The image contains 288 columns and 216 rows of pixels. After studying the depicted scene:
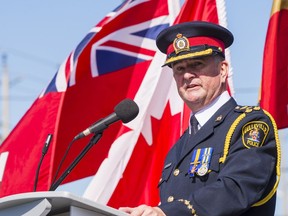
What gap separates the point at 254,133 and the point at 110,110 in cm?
377

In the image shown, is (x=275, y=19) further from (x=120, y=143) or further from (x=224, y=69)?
(x=224, y=69)

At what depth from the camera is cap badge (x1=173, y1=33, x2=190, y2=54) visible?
14.3ft

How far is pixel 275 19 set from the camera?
6.61 m

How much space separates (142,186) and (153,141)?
37 cm

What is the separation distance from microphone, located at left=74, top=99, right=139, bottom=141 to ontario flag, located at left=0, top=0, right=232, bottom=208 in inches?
100

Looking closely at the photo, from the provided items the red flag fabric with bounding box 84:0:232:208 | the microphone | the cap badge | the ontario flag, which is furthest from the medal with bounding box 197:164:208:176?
the red flag fabric with bounding box 84:0:232:208

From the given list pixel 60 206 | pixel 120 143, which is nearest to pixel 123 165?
pixel 120 143

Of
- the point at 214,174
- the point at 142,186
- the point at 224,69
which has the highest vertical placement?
the point at 224,69

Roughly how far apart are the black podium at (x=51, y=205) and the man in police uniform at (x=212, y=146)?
11.3 inches

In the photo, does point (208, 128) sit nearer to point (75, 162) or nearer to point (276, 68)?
point (75, 162)

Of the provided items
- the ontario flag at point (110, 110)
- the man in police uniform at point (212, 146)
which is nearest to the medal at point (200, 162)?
the man in police uniform at point (212, 146)

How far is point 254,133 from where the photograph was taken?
3.97m

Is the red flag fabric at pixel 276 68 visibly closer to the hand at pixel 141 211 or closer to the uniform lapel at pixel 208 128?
the uniform lapel at pixel 208 128

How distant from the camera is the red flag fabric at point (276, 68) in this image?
634 cm
